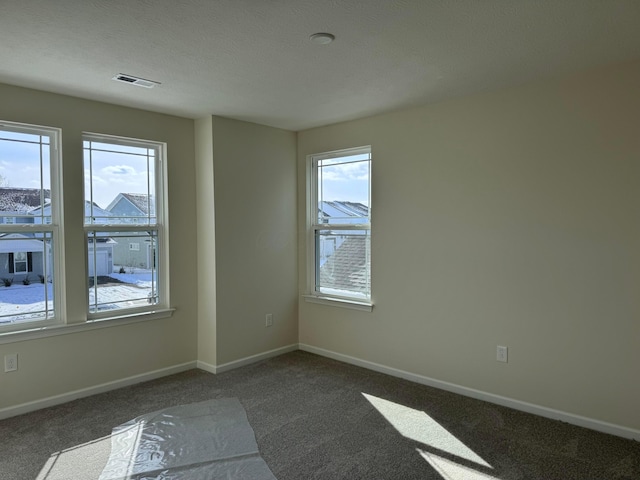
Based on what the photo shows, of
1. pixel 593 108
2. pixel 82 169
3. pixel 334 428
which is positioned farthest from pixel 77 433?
pixel 593 108

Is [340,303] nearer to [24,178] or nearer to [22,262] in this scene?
[22,262]

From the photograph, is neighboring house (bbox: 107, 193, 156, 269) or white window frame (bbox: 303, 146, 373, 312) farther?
white window frame (bbox: 303, 146, 373, 312)

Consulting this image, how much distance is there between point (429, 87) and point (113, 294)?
300 centimetres

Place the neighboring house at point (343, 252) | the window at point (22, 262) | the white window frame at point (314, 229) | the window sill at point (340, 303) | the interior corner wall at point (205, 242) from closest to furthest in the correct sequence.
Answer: the window at point (22, 262)
the interior corner wall at point (205, 242)
the window sill at point (340, 303)
the neighboring house at point (343, 252)
the white window frame at point (314, 229)

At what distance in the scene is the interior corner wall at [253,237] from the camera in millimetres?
3924

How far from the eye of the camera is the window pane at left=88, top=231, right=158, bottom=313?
348 cm

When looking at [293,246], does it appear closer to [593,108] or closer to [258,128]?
[258,128]

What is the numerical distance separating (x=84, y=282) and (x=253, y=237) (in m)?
1.50

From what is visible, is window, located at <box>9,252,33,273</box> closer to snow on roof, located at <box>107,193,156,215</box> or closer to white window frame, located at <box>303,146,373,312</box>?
snow on roof, located at <box>107,193,156,215</box>

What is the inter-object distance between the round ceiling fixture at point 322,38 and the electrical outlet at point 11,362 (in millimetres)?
2933

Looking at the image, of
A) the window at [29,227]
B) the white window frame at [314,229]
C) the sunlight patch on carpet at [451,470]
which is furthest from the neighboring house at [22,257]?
the sunlight patch on carpet at [451,470]

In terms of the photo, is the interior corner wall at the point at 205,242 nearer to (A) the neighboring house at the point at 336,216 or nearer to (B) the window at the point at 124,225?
(B) the window at the point at 124,225

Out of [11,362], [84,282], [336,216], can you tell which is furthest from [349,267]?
[11,362]

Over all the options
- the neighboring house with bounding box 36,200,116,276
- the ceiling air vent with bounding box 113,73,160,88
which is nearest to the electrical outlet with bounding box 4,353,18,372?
the neighboring house with bounding box 36,200,116,276
